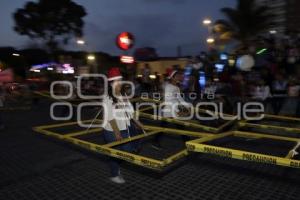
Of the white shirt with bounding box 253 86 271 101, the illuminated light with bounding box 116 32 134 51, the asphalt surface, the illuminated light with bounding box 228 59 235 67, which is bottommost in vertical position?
the asphalt surface

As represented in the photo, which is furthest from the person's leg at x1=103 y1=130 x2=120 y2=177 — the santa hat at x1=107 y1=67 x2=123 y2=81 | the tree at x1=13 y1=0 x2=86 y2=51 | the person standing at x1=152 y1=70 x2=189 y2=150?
the tree at x1=13 y1=0 x2=86 y2=51

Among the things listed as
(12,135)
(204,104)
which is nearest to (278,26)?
(204,104)

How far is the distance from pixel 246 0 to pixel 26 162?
77.7 ft

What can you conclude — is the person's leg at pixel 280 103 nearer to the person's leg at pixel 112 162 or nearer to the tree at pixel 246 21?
the person's leg at pixel 112 162

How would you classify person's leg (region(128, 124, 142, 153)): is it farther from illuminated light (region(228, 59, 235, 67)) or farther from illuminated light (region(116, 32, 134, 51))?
illuminated light (region(228, 59, 235, 67))

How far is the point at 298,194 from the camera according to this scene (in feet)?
16.5

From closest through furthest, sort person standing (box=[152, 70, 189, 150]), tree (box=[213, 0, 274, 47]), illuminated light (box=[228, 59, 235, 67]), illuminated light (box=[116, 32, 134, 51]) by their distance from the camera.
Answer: person standing (box=[152, 70, 189, 150])
illuminated light (box=[116, 32, 134, 51])
illuminated light (box=[228, 59, 235, 67])
tree (box=[213, 0, 274, 47])

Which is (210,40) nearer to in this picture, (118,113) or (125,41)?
(125,41)

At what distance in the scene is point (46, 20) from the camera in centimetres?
4659

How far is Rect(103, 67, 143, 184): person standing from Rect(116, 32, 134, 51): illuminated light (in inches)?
322

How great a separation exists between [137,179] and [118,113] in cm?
132

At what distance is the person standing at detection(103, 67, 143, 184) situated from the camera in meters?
5.40

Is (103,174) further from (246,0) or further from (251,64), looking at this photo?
(246,0)

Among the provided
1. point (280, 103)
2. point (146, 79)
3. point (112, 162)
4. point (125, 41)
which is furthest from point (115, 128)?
point (146, 79)
